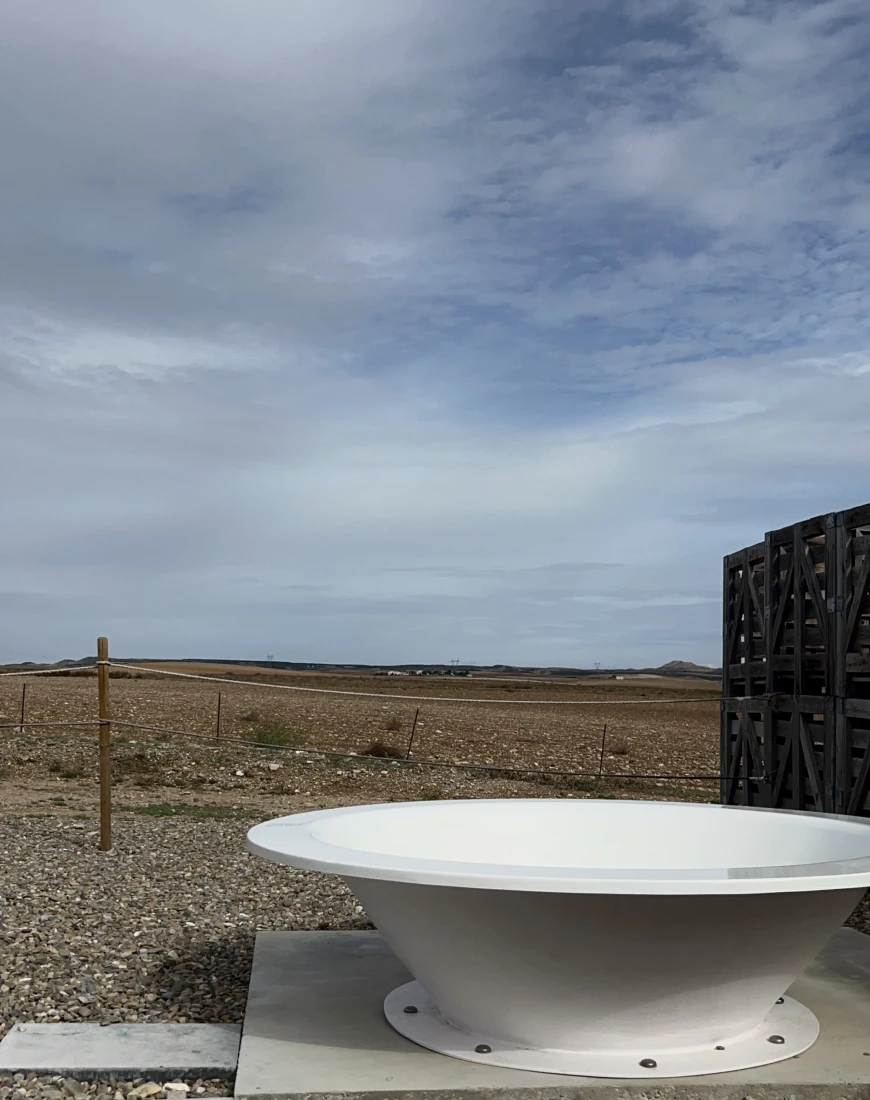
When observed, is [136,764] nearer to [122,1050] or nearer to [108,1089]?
[122,1050]

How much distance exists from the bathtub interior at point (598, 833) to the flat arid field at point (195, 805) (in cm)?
110

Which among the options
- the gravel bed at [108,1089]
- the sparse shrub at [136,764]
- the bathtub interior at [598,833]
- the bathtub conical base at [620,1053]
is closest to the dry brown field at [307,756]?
the sparse shrub at [136,764]

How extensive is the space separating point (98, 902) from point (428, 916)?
3864 mm

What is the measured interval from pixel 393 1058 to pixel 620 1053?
841 millimetres

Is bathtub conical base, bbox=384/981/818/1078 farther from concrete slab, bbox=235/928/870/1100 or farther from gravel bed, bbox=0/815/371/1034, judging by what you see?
gravel bed, bbox=0/815/371/1034

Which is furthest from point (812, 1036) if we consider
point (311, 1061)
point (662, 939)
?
point (311, 1061)

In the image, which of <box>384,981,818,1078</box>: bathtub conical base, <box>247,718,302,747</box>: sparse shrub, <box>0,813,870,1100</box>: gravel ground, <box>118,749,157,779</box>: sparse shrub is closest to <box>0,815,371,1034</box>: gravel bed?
<box>0,813,870,1100</box>: gravel ground

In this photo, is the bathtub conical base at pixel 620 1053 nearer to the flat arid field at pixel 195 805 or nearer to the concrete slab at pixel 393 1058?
the concrete slab at pixel 393 1058

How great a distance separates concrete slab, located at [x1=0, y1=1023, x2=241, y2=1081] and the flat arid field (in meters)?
0.28

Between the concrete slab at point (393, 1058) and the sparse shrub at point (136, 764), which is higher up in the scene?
the concrete slab at point (393, 1058)

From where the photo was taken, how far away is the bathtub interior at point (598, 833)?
4.87 metres

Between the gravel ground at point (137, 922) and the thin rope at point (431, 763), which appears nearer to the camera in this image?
the gravel ground at point (137, 922)

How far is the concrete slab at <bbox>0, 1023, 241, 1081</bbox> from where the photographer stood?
4.01m

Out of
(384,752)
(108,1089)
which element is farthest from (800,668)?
(384,752)
